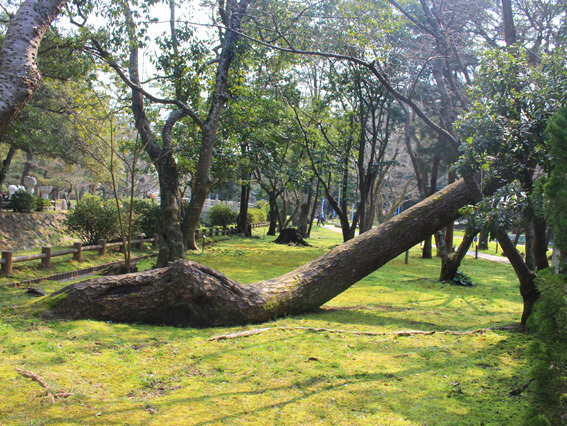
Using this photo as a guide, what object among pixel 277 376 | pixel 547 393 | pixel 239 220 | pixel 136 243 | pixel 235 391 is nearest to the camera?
pixel 547 393

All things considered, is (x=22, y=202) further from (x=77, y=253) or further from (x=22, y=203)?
(x=77, y=253)

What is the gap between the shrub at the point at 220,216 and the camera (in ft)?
80.5

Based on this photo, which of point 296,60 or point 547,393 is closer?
point 547,393

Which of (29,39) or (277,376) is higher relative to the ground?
(29,39)

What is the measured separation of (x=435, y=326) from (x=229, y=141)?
10.8 m

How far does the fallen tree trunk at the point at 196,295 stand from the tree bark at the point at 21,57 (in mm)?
2031

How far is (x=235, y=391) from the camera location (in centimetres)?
326

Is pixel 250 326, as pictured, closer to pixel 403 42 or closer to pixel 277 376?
pixel 277 376

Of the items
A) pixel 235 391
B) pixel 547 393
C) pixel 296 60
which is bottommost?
pixel 235 391

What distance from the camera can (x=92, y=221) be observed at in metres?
12.0

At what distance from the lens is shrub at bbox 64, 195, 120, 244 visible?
11.9 m

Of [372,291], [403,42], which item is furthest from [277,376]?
[403,42]

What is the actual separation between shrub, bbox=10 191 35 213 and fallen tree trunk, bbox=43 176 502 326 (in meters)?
11.1

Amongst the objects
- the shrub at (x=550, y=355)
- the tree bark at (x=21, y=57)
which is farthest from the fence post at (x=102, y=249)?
the shrub at (x=550, y=355)
